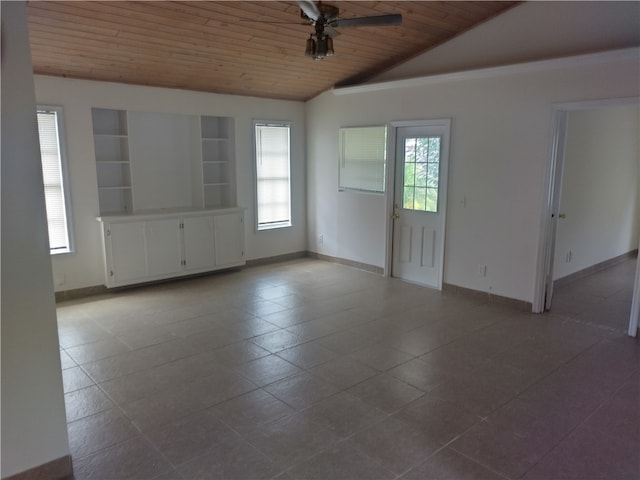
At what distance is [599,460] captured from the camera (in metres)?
2.48

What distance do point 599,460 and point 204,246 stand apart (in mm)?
4868

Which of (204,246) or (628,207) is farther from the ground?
(628,207)

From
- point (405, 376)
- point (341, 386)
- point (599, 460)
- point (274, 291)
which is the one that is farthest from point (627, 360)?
point (274, 291)

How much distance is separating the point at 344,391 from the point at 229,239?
361 centimetres

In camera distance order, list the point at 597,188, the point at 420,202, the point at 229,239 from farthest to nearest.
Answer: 1. the point at 229,239
2. the point at 597,188
3. the point at 420,202

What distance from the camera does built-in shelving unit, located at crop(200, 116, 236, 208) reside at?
21.1 ft

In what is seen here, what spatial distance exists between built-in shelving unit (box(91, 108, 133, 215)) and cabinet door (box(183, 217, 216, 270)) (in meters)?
0.76

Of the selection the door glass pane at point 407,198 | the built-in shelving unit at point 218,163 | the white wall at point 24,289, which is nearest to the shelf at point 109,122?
the built-in shelving unit at point 218,163

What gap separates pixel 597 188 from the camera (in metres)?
6.00

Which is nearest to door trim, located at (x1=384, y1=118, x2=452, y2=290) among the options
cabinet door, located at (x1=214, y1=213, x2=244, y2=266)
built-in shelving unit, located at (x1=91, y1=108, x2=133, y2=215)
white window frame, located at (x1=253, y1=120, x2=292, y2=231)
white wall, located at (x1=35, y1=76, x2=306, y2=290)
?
white window frame, located at (x1=253, y1=120, x2=292, y2=231)

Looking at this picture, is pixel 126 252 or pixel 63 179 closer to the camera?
pixel 63 179

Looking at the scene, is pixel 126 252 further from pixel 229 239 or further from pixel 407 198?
pixel 407 198

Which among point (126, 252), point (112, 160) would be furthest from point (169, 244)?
point (112, 160)

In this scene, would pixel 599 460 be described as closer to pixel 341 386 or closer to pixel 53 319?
pixel 341 386
